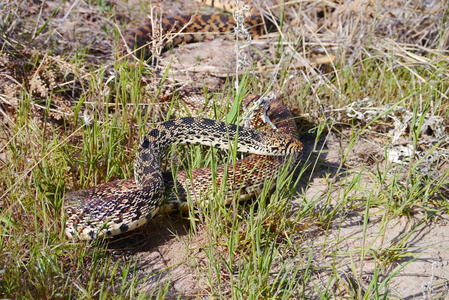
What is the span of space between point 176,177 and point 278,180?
870mm

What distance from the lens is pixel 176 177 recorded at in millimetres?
4570

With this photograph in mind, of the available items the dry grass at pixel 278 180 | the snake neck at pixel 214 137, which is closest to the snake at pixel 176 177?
the snake neck at pixel 214 137

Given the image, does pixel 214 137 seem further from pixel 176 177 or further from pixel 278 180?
pixel 278 180

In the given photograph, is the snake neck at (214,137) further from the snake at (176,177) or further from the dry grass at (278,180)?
the dry grass at (278,180)

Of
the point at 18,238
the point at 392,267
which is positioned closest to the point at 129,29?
the point at 18,238

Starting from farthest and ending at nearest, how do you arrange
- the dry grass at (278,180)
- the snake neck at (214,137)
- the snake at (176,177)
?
the snake neck at (214,137), the snake at (176,177), the dry grass at (278,180)

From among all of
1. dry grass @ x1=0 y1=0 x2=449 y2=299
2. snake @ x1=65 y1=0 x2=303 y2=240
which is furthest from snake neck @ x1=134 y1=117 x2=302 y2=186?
dry grass @ x1=0 y1=0 x2=449 y2=299

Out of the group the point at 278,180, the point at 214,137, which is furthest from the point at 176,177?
the point at 278,180

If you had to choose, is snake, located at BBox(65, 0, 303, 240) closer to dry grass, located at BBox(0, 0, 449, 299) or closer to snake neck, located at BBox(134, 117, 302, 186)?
snake neck, located at BBox(134, 117, 302, 186)

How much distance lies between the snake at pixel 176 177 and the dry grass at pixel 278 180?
16cm

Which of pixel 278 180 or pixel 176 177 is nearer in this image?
pixel 278 180

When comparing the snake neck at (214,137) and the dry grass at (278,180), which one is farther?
the snake neck at (214,137)

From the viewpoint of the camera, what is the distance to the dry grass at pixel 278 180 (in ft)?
12.3

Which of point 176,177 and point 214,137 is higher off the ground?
point 214,137
